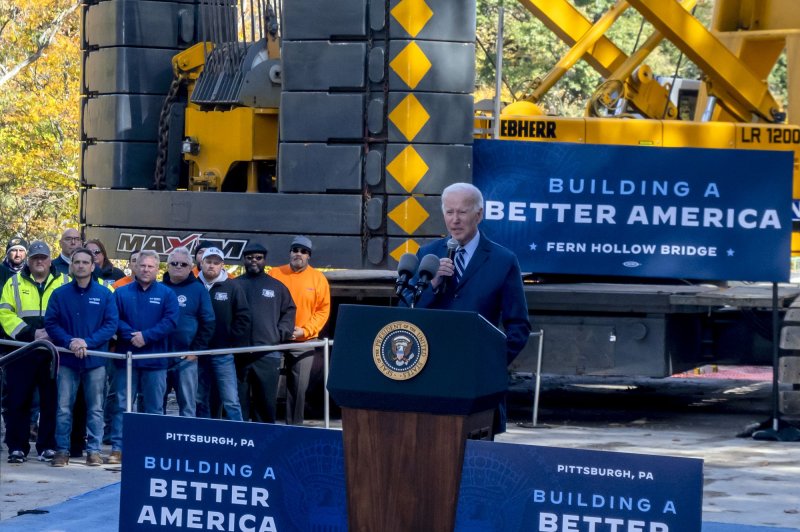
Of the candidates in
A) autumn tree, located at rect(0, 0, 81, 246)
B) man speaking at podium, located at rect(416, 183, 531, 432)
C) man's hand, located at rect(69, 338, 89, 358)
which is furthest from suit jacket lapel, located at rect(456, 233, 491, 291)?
autumn tree, located at rect(0, 0, 81, 246)

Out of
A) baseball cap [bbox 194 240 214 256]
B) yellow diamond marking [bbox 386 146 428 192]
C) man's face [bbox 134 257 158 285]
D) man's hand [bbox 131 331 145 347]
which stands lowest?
man's hand [bbox 131 331 145 347]

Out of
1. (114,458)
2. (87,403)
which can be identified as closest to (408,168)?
(87,403)

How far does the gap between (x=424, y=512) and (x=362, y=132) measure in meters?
7.04

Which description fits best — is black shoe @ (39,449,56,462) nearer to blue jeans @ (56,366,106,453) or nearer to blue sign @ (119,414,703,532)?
blue jeans @ (56,366,106,453)

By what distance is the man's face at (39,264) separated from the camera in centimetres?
1198

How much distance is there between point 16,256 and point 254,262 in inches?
78.5

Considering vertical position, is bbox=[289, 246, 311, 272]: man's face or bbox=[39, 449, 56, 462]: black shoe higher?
bbox=[289, 246, 311, 272]: man's face

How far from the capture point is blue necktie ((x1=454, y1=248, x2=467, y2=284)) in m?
6.50

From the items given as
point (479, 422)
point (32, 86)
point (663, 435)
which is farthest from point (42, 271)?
point (32, 86)

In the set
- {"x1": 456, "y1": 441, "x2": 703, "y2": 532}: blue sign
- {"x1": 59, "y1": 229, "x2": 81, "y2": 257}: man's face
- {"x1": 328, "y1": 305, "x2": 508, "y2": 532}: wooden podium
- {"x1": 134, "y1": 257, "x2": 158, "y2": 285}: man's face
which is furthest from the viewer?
{"x1": 59, "y1": 229, "x2": 81, "y2": 257}: man's face

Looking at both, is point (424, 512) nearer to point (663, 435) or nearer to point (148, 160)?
point (663, 435)

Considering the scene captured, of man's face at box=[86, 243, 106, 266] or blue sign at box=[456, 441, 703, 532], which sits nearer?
blue sign at box=[456, 441, 703, 532]

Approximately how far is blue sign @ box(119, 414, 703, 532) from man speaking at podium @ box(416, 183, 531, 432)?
87 centimetres

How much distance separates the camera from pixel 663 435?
43.9 feet
